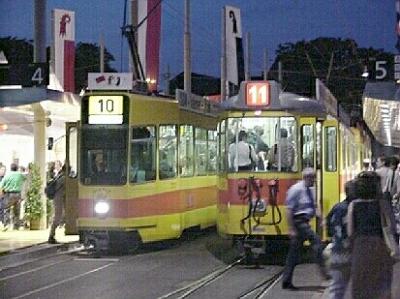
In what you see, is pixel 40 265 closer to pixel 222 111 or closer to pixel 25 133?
pixel 222 111

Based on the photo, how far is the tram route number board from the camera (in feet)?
55.7

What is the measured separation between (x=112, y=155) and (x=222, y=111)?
2.40 m

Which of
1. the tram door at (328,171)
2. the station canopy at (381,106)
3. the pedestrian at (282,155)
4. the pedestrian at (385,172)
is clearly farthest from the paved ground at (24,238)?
the station canopy at (381,106)

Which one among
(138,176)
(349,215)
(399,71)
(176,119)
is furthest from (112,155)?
(349,215)

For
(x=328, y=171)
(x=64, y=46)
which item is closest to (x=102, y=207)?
(x=328, y=171)

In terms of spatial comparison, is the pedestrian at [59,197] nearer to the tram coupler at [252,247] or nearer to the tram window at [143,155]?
the tram window at [143,155]

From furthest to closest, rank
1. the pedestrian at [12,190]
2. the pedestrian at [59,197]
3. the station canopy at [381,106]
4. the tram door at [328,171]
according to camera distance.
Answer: the station canopy at [381,106]
the pedestrian at [12,190]
the pedestrian at [59,197]
the tram door at [328,171]

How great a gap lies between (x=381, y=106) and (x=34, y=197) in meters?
11.2

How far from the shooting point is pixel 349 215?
8430 millimetres

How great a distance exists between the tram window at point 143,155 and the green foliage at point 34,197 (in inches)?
189

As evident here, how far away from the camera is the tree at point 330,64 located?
2240 inches

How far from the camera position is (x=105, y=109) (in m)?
17.0

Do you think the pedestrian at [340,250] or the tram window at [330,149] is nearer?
the pedestrian at [340,250]

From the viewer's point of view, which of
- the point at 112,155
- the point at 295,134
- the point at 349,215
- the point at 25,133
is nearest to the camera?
the point at 349,215
